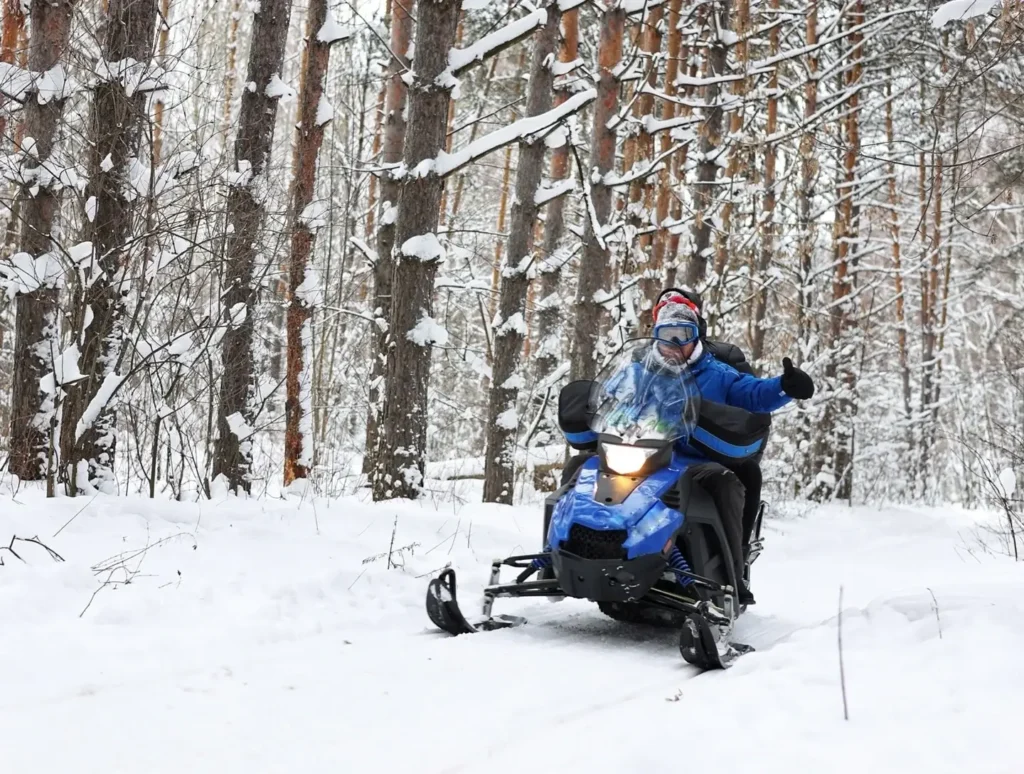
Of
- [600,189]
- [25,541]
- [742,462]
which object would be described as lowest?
[25,541]

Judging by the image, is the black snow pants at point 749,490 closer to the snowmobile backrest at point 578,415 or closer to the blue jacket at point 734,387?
the blue jacket at point 734,387

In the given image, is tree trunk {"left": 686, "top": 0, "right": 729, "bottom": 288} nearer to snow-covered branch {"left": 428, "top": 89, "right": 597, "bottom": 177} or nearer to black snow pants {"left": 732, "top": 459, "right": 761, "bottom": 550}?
snow-covered branch {"left": 428, "top": 89, "right": 597, "bottom": 177}

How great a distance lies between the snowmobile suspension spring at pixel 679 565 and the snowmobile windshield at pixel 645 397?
0.61m

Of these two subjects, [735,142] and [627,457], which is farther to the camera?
[735,142]

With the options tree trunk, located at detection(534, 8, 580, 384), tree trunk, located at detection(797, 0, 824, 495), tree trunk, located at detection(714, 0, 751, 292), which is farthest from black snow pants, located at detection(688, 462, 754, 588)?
tree trunk, located at detection(797, 0, 824, 495)

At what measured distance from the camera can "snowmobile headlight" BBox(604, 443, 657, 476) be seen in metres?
5.29

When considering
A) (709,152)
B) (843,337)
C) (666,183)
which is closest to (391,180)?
(666,183)

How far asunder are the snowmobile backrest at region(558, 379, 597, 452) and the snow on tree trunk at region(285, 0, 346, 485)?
502cm

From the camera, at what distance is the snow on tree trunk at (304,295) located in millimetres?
10438

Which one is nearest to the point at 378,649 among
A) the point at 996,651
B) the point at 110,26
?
the point at 996,651

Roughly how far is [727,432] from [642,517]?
34.1 inches

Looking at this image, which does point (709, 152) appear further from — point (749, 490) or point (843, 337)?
point (749, 490)

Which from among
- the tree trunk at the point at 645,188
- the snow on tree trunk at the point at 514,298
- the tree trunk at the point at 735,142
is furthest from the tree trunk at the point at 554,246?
the tree trunk at the point at 735,142

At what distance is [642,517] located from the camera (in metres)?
5.07
